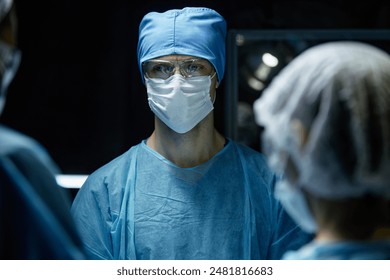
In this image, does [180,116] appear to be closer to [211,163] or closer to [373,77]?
[211,163]

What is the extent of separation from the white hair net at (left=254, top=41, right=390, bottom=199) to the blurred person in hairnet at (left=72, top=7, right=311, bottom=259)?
63 cm

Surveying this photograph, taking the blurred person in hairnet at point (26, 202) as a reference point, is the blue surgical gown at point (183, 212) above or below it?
below

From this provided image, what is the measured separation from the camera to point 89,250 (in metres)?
1.79

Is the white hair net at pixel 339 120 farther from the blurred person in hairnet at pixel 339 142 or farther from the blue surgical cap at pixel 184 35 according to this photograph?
the blue surgical cap at pixel 184 35

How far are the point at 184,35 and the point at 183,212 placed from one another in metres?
0.49

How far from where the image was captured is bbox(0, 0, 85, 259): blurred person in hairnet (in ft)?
4.05

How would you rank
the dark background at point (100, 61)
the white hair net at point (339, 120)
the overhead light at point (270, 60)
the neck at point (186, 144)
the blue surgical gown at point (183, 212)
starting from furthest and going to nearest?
the overhead light at point (270, 60) → the dark background at point (100, 61) → the neck at point (186, 144) → the blue surgical gown at point (183, 212) → the white hair net at point (339, 120)

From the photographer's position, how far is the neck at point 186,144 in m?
1.94

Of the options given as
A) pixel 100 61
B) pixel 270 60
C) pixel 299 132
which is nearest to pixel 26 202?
pixel 299 132

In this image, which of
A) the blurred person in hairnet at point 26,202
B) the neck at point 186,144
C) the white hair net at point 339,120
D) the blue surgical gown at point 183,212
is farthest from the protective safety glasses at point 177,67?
the white hair net at point 339,120

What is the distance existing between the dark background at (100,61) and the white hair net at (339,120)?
3.05 feet

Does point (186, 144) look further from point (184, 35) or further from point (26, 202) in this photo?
point (26, 202)

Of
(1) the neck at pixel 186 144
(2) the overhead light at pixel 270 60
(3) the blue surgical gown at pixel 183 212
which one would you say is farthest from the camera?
(2) the overhead light at pixel 270 60
